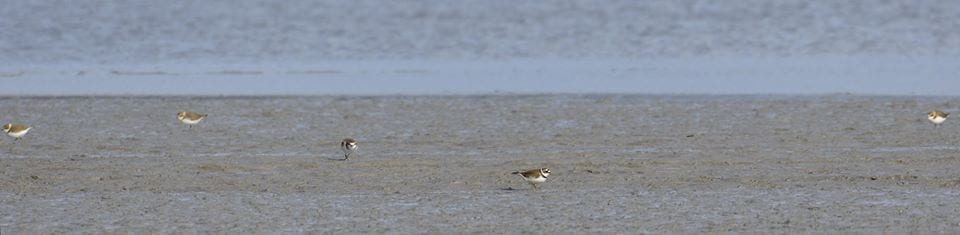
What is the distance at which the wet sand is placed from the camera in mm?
9953

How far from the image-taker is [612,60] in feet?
78.4

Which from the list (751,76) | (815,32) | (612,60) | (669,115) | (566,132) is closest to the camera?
(566,132)

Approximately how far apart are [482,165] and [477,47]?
13980mm

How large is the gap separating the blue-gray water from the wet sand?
91.3 inches

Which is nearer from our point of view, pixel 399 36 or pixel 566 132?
pixel 566 132

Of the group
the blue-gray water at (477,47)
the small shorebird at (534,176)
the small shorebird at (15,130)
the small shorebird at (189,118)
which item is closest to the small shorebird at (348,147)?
the small shorebird at (534,176)

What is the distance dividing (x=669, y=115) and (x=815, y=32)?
13.3 meters

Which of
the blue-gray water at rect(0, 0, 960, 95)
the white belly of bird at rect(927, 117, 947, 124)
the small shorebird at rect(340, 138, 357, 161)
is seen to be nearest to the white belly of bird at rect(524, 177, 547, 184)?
the small shorebird at rect(340, 138, 357, 161)

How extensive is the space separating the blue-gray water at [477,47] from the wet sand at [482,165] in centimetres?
232

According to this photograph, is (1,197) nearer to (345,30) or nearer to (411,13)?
(345,30)

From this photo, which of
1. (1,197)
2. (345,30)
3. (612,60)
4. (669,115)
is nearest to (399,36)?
(345,30)

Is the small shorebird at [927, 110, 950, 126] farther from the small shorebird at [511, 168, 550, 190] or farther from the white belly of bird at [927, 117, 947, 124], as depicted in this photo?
the small shorebird at [511, 168, 550, 190]

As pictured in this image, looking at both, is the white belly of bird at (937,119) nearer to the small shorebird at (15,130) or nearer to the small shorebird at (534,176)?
the small shorebird at (534,176)

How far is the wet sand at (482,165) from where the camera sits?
392 inches
